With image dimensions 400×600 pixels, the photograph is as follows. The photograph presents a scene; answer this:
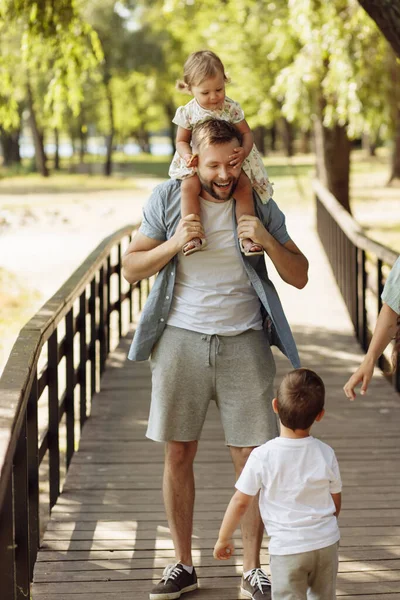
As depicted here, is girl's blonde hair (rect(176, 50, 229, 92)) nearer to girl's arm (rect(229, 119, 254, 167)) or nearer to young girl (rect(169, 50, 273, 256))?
young girl (rect(169, 50, 273, 256))

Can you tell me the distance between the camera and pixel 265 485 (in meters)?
3.31

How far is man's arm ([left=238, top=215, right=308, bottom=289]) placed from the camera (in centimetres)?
387

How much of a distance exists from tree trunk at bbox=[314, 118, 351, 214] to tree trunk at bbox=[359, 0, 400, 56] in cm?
1263

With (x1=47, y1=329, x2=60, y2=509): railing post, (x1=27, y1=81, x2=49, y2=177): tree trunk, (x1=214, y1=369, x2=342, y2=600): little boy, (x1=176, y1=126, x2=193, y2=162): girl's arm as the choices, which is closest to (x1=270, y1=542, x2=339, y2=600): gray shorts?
(x1=214, y1=369, x2=342, y2=600): little boy

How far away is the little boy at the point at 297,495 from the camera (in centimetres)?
324

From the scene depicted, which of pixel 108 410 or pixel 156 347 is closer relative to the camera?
pixel 156 347

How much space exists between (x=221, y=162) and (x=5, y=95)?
7.60 metres

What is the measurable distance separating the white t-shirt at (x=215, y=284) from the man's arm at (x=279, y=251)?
0.13 m

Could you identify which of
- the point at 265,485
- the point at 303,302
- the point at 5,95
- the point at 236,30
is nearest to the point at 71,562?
the point at 265,485

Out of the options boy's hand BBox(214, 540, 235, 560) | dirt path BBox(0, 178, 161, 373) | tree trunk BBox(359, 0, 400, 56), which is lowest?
dirt path BBox(0, 178, 161, 373)

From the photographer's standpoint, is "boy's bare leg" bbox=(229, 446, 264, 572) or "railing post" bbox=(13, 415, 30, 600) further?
"boy's bare leg" bbox=(229, 446, 264, 572)

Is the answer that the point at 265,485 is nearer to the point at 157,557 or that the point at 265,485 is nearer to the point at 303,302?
the point at 157,557

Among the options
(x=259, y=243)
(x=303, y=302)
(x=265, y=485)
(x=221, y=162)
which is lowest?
(x=303, y=302)

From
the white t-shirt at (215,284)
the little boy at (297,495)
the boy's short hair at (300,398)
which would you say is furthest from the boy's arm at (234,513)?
the white t-shirt at (215,284)
